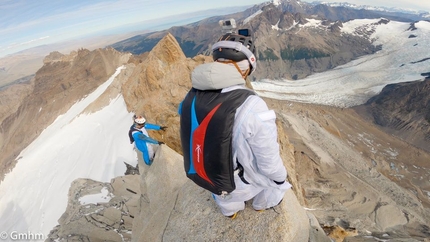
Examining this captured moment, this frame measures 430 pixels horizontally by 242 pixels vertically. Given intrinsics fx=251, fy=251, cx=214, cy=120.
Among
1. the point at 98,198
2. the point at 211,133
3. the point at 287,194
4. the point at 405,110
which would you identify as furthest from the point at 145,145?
the point at 405,110

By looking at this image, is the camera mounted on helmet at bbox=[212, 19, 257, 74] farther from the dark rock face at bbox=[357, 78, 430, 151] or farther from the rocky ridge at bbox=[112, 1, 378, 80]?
the rocky ridge at bbox=[112, 1, 378, 80]

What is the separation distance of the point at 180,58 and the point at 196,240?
17.7m

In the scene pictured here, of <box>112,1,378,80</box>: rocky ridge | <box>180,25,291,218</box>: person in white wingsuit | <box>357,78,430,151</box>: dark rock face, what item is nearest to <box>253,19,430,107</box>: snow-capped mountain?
<box>357,78,430,151</box>: dark rock face

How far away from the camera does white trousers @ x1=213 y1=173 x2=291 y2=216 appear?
373 cm

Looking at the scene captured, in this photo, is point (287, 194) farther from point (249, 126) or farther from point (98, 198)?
point (98, 198)

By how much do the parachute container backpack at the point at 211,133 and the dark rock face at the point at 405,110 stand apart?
238 ft

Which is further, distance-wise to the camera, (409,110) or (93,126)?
(409,110)

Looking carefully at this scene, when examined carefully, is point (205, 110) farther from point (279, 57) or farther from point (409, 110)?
point (279, 57)

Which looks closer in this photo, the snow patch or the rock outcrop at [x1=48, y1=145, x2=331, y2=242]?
the rock outcrop at [x1=48, y1=145, x2=331, y2=242]

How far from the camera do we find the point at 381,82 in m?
86.7

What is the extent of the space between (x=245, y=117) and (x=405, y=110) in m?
84.9

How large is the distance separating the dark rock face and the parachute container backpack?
238ft

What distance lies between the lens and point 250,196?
12.9 feet

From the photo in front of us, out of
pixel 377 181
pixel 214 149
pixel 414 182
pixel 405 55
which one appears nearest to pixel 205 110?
pixel 214 149
